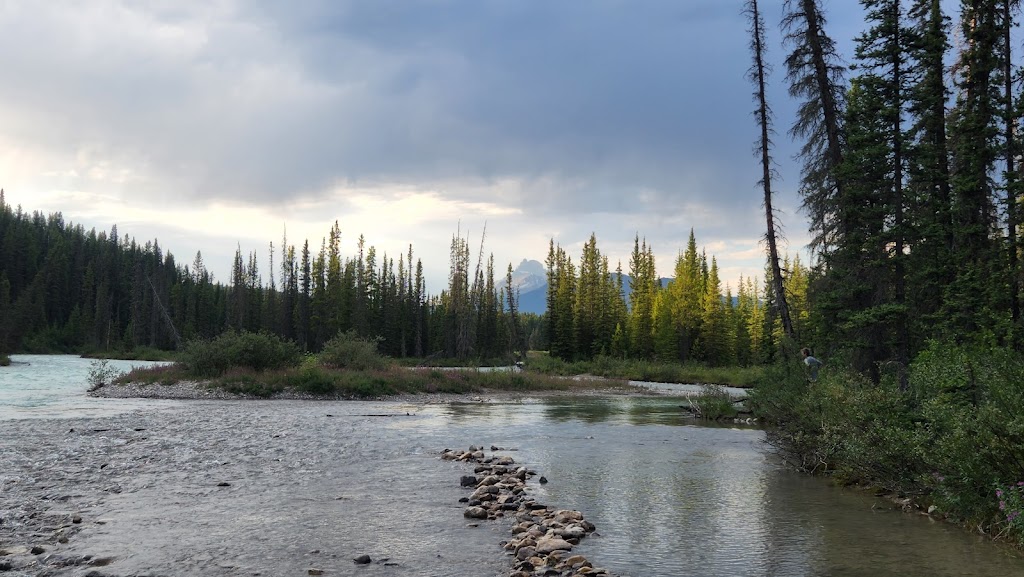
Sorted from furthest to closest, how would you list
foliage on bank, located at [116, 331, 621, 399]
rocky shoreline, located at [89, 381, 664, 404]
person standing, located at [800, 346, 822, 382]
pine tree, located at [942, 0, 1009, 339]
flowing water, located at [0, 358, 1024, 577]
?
foliage on bank, located at [116, 331, 621, 399] → rocky shoreline, located at [89, 381, 664, 404] → pine tree, located at [942, 0, 1009, 339] → person standing, located at [800, 346, 822, 382] → flowing water, located at [0, 358, 1024, 577]

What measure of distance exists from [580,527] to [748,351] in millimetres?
87549

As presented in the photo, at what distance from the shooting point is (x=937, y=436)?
9.48 m

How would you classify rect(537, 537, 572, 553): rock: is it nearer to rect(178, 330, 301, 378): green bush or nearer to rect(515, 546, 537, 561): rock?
rect(515, 546, 537, 561): rock

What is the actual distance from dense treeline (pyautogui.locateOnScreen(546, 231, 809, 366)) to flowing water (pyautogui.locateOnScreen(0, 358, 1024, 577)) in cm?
6499

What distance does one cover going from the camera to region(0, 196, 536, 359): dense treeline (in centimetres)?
9512

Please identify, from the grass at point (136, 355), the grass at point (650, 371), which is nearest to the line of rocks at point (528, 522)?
the grass at point (650, 371)

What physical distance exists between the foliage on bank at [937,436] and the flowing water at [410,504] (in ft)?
1.68

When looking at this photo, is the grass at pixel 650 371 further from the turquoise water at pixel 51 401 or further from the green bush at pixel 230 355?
the turquoise water at pixel 51 401

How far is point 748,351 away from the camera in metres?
89.1

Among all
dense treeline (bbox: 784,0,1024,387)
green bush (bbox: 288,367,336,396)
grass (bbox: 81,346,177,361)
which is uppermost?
dense treeline (bbox: 784,0,1024,387)

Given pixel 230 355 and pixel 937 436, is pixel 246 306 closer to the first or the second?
pixel 230 355

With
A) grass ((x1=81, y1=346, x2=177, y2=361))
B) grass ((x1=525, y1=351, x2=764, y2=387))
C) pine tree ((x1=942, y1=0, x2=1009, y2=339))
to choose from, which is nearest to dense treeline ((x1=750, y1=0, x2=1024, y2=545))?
pine tree ((x1=942, y1=0, x2=1009, y2=339))

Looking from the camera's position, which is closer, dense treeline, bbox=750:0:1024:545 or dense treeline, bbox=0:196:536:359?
dense treeline, bbox=750:0:1024:545

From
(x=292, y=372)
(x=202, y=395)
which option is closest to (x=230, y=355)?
(x=292, y=372)
